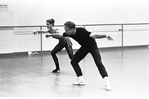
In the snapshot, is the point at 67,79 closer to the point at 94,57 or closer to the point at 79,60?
the point at 79,60

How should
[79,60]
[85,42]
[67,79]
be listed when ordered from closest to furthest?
[85,42]
[79,60]
[67,79]

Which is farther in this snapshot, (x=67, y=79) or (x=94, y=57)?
(x=67, y=79)

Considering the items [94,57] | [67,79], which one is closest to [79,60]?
[94,57]

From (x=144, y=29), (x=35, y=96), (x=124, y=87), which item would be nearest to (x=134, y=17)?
(x=144, y=29)

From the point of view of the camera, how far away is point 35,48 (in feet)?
41.5

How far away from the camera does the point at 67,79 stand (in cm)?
→ 734

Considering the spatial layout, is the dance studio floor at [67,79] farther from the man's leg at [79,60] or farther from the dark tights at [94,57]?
the dark tights at [94,57]

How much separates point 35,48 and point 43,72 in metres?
4.49

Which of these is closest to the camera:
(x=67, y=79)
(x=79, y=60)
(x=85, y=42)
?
(x=85, y=42)

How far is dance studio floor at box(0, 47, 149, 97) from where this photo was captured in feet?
19.5

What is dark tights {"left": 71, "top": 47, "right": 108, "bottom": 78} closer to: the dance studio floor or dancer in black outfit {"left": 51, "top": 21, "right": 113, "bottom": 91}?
dancer in black outfit {"left": 51, "top": 21, "right": 113, "bottom": 91}

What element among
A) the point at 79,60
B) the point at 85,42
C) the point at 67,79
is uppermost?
the point at 85,42

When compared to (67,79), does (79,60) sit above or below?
above

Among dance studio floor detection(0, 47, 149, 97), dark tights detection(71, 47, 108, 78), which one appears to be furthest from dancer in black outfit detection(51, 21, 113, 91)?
dance studio floor detection(0, 47, 149, 97)
